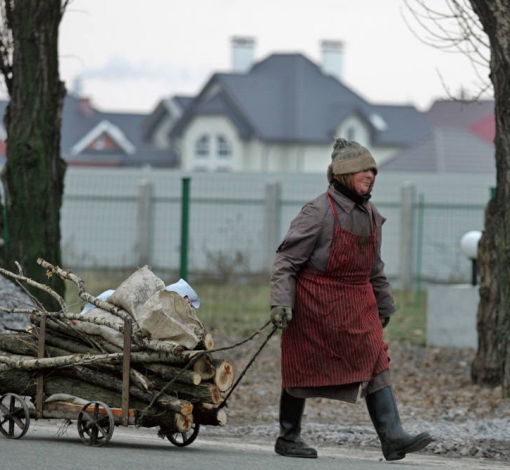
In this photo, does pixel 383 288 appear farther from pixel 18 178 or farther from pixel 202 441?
pixel 18 178

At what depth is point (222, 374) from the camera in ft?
24.4

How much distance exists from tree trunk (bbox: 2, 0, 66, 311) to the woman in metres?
5.06

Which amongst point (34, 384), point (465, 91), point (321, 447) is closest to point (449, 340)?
point (465, 91)

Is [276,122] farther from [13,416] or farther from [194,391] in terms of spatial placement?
[194,391]

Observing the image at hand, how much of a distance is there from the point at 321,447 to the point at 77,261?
1275 centimetres

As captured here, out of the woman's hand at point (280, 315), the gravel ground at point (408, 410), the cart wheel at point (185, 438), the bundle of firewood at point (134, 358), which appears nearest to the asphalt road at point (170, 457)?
the cart wheel at point (185, 438)

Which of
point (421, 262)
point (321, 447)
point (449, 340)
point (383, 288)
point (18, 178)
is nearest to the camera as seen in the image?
point (383, 288)

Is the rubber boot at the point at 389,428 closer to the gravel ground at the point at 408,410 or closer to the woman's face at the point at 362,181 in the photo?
the gravel ground at the point at 408,410

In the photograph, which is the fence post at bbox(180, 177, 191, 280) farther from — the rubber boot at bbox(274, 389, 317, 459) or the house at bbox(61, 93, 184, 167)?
the house at bbox(61, 93, 184, 167)

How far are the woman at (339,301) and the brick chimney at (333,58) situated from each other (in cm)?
6171

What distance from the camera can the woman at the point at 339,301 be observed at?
23.8 feet

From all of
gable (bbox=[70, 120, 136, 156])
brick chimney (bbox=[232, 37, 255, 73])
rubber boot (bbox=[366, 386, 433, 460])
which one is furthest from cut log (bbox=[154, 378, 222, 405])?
gable (bbox=[70, 120, 136, 156])

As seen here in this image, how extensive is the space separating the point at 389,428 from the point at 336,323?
0.69 metres

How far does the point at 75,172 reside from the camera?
26.4m
